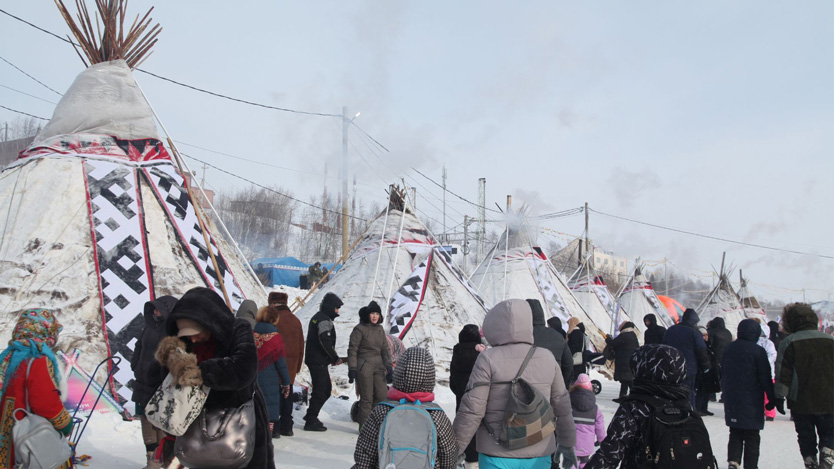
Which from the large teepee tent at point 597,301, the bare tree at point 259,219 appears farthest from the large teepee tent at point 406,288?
the bare tree at point 259,219

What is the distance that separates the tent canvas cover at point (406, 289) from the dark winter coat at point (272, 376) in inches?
171

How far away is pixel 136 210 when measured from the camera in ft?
22.9

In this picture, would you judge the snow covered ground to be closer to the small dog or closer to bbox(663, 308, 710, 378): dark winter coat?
bbox(663, 308, 710, 378): dark winter coat

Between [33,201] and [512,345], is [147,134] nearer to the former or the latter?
[33,201]

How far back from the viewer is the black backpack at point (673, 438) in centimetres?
248

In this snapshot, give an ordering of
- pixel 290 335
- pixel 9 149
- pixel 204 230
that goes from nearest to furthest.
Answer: pixel 290 335, pixel 204 230, pixel 9 149

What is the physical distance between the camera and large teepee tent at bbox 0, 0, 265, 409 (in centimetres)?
609

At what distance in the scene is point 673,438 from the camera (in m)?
2.50

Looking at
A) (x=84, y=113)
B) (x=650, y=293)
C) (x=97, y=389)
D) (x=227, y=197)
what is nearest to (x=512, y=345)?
(x=97, y=389)

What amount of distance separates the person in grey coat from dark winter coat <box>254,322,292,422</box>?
2542 mm

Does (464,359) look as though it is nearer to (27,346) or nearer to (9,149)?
(27,346)

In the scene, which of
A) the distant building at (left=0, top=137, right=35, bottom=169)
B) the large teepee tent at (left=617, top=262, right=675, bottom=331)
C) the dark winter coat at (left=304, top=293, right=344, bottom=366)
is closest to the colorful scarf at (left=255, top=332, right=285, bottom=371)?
the dark winter coat at (left=304, top=293, right=344, bottom=366)

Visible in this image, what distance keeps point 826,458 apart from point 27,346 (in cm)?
476

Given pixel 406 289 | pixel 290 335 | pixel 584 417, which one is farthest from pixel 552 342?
pixel 406 289
